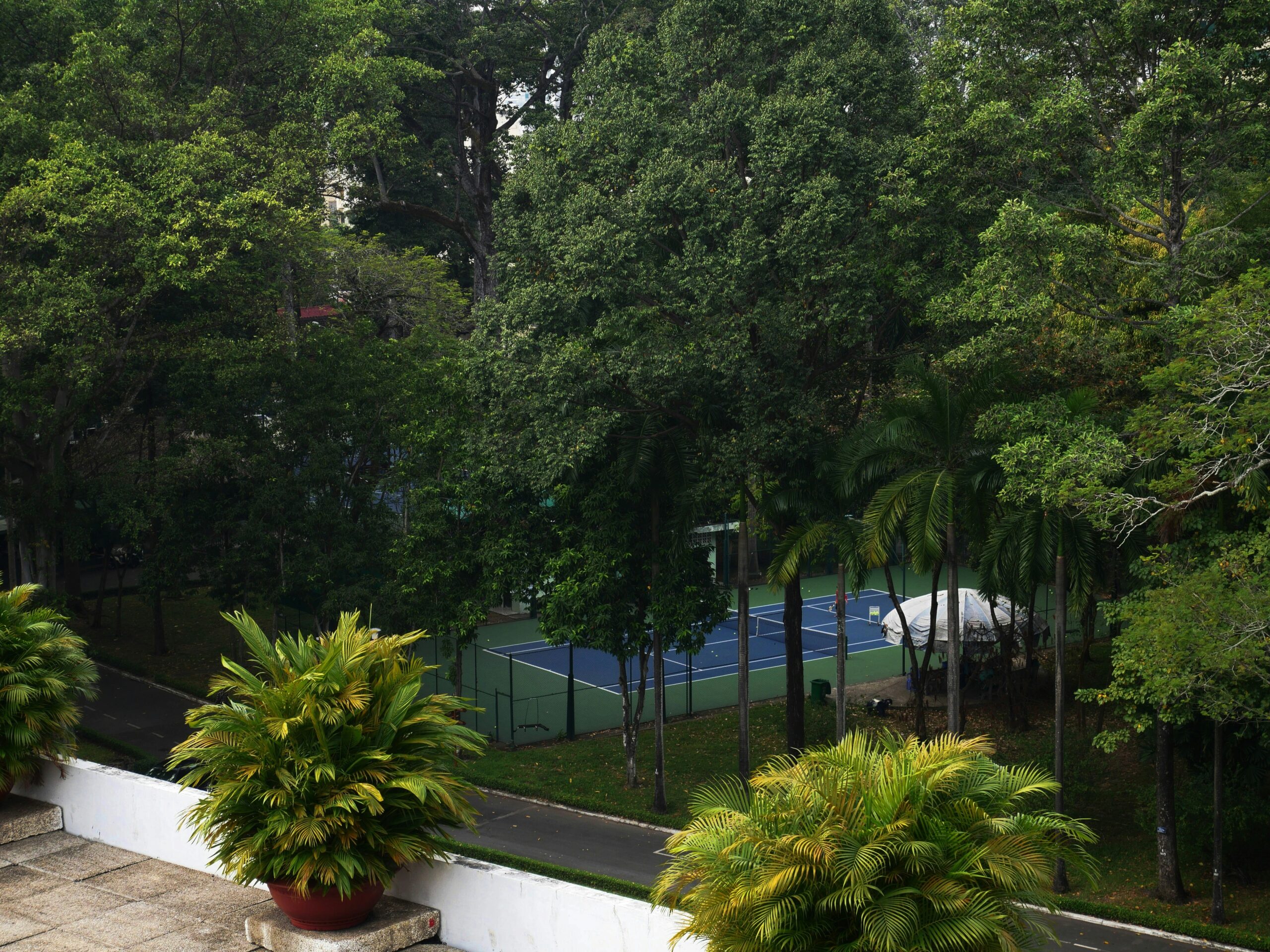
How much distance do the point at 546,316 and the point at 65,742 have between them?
1485 centimetres

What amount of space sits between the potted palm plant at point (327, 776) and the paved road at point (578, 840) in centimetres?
1400

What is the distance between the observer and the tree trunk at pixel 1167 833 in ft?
65.4

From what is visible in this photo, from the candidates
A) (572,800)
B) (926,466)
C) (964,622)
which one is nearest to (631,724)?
(572,800)

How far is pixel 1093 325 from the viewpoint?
19656 millimetres

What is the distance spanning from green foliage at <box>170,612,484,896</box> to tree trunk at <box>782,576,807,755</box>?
1992cm

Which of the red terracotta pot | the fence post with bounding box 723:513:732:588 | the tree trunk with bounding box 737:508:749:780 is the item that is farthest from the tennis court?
the red terracotta pot

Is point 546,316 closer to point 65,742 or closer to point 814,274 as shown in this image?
point 814,274

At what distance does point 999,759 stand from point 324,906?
71.4ft

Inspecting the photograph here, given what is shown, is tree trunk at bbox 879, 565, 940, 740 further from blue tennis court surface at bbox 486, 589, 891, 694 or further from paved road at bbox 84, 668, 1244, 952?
paved road at bbox 84, 668, 1244, 952

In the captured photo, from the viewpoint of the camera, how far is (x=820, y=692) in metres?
33.6

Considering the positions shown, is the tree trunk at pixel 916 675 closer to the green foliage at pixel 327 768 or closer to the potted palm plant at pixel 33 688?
the potted palm plant at pixel 33 688

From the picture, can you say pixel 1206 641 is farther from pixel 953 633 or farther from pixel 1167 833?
pixel 953 633

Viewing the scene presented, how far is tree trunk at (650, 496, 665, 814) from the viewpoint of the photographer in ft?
85.4

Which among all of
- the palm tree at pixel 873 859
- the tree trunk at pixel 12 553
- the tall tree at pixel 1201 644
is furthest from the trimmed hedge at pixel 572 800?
the palm tree at pixel 873 859
